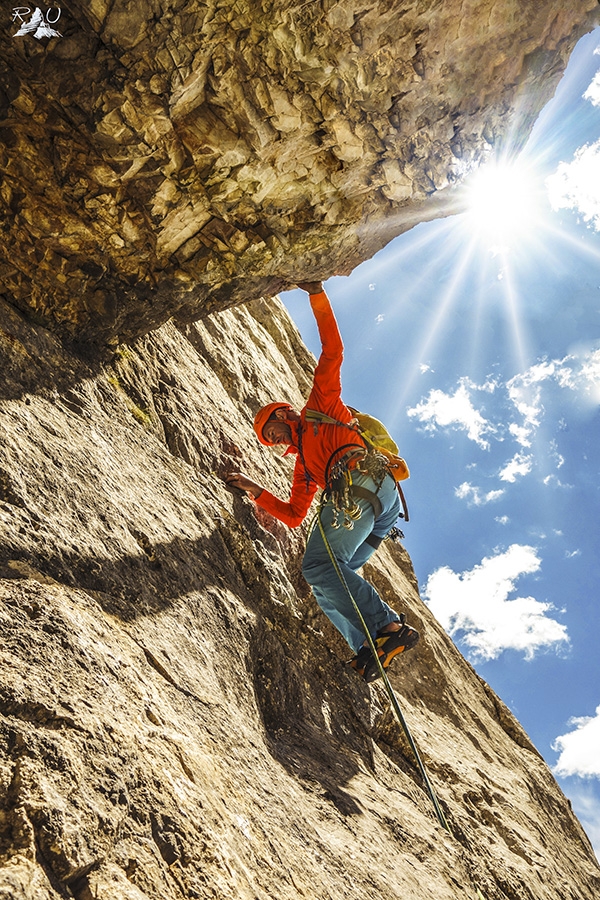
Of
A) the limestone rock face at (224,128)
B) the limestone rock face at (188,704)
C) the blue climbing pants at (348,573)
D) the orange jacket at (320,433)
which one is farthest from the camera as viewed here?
the orange jacket at (320,433)

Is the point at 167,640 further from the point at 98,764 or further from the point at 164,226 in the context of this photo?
the point at 164,226

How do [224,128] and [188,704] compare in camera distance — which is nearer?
[188,704]

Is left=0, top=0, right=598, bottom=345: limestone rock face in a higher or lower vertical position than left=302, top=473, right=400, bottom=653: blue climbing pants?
higher

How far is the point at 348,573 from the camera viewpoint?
17.1ft

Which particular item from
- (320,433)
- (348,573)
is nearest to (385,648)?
(348,573)

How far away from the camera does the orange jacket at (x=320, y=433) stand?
548cm

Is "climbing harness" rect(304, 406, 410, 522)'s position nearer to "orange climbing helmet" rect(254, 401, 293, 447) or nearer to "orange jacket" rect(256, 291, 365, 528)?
"orange jacket" rect(256, 291, 365, 528)

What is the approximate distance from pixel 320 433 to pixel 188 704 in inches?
131

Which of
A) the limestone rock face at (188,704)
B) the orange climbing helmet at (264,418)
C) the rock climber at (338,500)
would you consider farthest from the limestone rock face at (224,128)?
the orange climbing helmet at (264,418)

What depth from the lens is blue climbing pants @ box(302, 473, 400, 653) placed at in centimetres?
507

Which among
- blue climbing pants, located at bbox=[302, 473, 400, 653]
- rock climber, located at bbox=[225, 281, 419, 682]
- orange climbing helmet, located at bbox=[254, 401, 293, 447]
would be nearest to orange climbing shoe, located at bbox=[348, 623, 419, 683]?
rock climber, located at bbox=[225, 281, 419, 682]

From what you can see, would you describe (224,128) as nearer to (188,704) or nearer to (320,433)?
(320,433)

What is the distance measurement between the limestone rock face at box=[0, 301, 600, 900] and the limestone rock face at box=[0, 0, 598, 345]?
0.80 meters

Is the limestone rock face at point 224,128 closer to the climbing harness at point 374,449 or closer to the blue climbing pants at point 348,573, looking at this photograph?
the climbing harness at point 374,449
